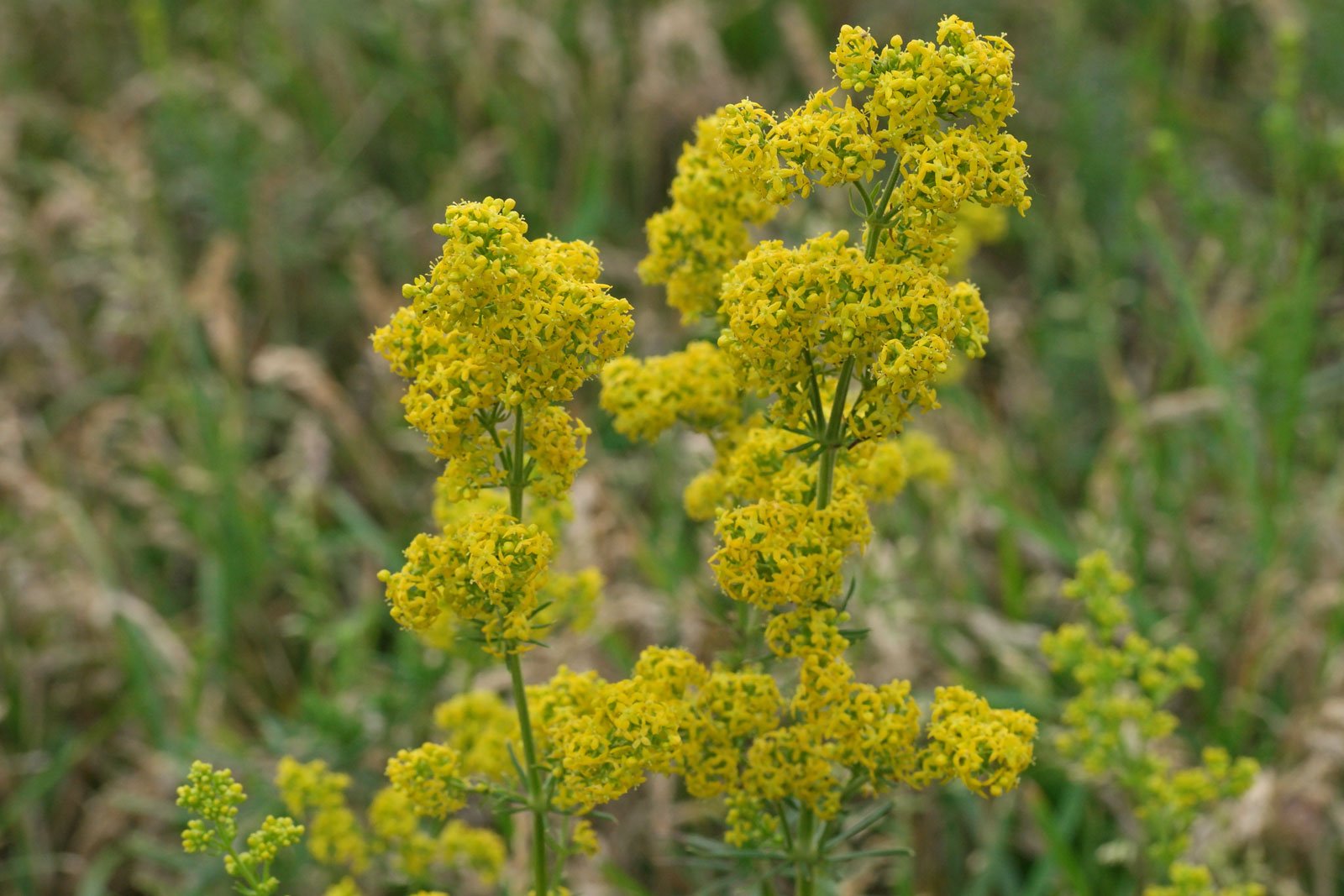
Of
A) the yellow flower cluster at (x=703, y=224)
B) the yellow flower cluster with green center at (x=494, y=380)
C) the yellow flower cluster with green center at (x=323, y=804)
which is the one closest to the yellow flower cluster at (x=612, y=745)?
the yellow flower cluster with green center at (x=494, y=380)

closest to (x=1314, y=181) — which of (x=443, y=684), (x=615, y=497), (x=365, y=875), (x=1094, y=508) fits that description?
(x=1094, y=508)

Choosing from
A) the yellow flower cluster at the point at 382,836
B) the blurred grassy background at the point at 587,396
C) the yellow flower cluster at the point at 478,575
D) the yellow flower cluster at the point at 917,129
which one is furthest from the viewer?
the blurred grassy background at the point at 587,396

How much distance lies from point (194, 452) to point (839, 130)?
4.15m

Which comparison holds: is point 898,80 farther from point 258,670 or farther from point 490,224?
point 258,670

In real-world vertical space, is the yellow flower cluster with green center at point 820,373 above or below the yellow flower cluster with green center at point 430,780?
above

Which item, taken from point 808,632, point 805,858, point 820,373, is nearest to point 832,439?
point 820,373

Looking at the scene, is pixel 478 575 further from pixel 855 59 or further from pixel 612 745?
pixel 855 59

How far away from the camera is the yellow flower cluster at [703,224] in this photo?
2848mm

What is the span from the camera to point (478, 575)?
2385mm

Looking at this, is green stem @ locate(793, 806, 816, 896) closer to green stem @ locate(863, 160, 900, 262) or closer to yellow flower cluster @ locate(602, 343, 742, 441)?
yellow flower cluster @ locate(602, 343, 742, 441)

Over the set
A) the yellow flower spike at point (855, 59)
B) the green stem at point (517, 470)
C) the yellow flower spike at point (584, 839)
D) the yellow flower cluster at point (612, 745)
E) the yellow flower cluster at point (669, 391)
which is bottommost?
the yellow flower spike at point (584, 839)

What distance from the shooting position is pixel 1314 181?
225 inches

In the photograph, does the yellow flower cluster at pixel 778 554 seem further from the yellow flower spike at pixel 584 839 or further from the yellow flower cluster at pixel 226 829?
the yellow flower cluster at pixel 226 829

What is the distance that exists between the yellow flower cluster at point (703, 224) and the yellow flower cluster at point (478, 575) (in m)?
0.70
